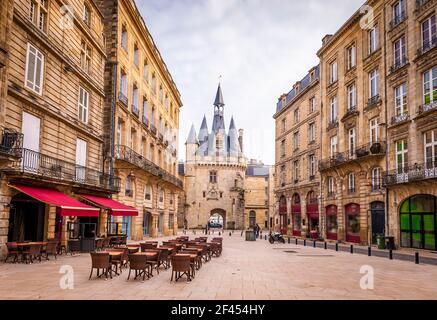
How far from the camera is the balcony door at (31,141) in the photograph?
52.4 feet

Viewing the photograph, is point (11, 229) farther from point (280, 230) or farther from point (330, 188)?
point (280, 230)

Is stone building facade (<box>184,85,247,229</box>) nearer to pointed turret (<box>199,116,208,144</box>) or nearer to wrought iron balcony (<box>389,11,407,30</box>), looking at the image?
pointed turret (<box>199,116,208,144</box>)

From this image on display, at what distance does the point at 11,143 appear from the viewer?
14.4 meters

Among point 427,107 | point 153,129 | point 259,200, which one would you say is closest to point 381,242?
point 427,107

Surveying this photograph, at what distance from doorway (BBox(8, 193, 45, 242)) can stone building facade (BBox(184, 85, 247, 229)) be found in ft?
176

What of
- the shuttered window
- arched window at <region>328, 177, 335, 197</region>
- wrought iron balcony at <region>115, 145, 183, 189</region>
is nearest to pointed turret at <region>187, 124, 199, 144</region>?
wrought iron balcony at <region>115, 145, 183, 189</region>

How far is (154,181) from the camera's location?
35094mm

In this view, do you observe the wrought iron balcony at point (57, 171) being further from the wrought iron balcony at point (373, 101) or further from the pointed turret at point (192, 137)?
the pointed turret at point (192, 137)

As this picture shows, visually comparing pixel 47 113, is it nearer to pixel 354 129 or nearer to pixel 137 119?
pixel 137 119

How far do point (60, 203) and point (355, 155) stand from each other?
2030cm

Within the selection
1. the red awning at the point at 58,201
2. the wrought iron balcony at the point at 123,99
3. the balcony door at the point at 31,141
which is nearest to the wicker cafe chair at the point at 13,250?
the red awning at the point at 58,201

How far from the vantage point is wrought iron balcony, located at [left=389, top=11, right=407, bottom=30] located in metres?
24.4

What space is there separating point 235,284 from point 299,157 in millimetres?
30069

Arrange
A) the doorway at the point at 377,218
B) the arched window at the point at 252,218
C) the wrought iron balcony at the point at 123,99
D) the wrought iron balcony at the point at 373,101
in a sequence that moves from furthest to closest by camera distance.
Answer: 1. the arched window at the point at 252,218
2. the wrought iron balcony at the point at 373,101
3. the wrought iron balcony at the point at 123,99
4. the doorway at the point at 377,218
